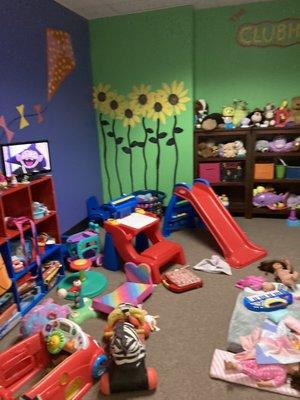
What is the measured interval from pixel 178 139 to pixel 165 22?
1.32 m

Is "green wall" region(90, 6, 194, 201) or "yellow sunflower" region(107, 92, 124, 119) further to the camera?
"yellow sunflower" region(107, 92, 124, 119)

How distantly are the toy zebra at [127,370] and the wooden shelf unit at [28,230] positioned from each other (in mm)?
853

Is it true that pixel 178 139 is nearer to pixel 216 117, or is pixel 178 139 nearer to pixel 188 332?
pixel 216 117

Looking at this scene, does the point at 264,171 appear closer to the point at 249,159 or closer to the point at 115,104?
the point at 249,159

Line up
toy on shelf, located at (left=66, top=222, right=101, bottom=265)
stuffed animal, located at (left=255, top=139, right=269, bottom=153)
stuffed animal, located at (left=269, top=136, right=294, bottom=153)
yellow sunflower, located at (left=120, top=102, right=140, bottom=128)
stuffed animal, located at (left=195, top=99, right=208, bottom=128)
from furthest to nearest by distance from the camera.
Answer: yellow sunflower, located at (left=120, top=102, right=140, bottom=128)
stuffed animal, located at (left=195, top=99, right=208, bottom=128)
stuffed animal, located at (left=255, top=139, right=269, bottom=153)
stuffed animal, located at (left=269, top=136, right=294, bottom=153)
toy on shelf, located at (left=66, top=222, right=101, bottom=265)

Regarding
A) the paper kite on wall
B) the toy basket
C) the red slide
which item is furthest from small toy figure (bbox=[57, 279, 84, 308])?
the paper kite on wall

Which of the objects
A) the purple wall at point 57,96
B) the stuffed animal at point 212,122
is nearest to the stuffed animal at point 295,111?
the stuffed animal at point 212,122

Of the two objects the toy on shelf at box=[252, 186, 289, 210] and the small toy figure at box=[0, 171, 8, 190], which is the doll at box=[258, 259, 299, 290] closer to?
the toy on shelf at box=[252, 186, 289, 210]

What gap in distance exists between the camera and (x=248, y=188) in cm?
380

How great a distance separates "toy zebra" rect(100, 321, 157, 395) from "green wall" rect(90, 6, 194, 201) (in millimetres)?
2742

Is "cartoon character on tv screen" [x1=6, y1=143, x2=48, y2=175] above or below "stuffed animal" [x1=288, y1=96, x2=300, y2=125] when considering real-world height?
below

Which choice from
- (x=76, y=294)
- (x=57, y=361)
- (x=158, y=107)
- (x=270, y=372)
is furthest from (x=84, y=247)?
(x=158, y=107)

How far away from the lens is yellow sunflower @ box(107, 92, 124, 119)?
404cm

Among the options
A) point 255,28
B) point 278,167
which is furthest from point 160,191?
point 255,28
